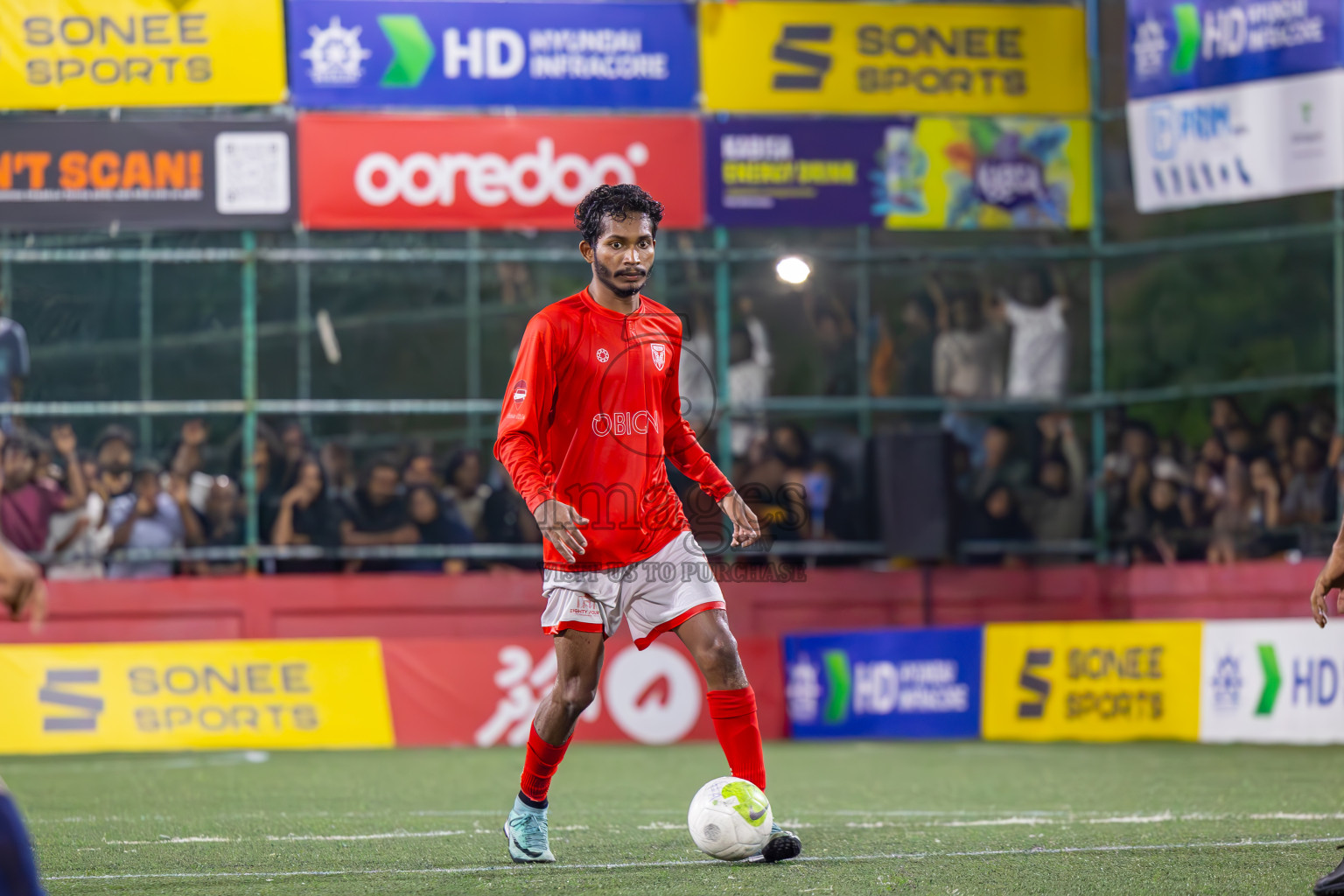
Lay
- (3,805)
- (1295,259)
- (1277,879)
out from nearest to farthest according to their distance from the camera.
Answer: (3,805) → (1277,879) → (1295,259)

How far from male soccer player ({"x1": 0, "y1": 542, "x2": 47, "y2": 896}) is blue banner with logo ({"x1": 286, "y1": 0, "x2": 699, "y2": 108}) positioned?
1315 cm

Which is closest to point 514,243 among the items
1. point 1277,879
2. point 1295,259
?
point 1295,259

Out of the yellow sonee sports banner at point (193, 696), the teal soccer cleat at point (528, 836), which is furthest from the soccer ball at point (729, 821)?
the yellow sonee sports banner at point (193, 696)

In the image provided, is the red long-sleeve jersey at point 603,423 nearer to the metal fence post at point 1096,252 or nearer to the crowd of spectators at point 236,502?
the crowd of spectators at point 236,502

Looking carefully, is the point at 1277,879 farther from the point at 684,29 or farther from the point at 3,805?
the point at 684,29

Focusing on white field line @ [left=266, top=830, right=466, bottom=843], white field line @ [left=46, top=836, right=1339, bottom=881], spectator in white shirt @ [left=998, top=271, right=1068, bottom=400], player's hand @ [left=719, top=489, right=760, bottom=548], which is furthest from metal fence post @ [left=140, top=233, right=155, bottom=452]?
player's hand @ [left=719, top=489, right=760, bottom=548]

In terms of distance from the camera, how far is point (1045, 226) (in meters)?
17.2

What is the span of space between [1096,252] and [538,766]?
A: 12.3 meters

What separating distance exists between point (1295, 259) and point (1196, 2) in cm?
496

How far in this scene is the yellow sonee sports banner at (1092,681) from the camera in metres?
13.8

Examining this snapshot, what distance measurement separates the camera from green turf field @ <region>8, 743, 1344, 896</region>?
5703 millimetres

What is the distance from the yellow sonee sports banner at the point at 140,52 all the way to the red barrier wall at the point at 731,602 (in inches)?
168

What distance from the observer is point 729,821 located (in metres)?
5.94

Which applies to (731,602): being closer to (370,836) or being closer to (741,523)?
(370,836)
